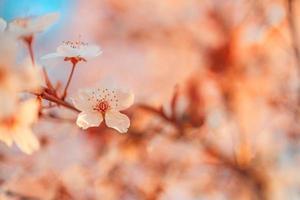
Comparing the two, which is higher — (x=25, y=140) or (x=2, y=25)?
(x=2, y=25)

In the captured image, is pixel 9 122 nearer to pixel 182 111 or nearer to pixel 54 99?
pixel 54 99

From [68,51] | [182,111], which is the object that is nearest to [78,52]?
[68,51]

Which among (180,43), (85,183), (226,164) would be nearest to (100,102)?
(85,183)

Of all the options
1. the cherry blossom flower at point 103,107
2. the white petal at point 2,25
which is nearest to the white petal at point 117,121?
the cherry blossom flower at point 103,107

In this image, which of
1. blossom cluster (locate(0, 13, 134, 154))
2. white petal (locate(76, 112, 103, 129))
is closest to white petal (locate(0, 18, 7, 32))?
blossom cluster (locate(0, 13, 134, 154))

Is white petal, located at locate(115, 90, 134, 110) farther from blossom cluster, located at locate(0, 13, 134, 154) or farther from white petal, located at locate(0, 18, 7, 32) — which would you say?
white petal, located at locate(0, 18, 7, 32)

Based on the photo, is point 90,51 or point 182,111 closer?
point 90,51

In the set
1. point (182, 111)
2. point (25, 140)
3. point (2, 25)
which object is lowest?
point (182, 111)

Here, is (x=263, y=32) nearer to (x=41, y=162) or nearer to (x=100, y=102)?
(x=41, y=162)
